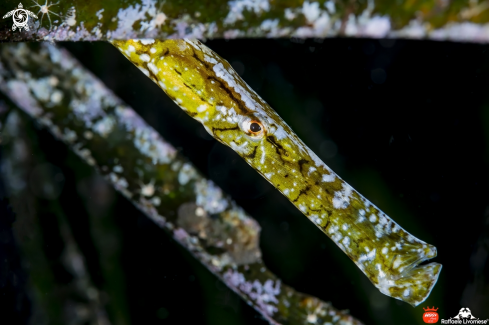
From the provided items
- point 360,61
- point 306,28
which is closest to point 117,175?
point 306,28

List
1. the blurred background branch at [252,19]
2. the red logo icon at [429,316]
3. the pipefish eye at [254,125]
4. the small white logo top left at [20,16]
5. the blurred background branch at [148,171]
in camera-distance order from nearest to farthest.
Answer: the blurred background branch at [252,19]
the small white logo top left at [20,16]
the pipefish eye at [254,125]
the blurred background branch at [148,171]
the red logo icon at [429,316]

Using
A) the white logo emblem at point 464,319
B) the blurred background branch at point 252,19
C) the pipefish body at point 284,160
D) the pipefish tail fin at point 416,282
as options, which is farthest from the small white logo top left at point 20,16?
the white logo emblem at point 464,319

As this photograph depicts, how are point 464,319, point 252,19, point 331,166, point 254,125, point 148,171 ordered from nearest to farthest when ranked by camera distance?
1. point 252,19
2. point 254,125
3. point 148,171
4. point 464,319
5. point 331,166

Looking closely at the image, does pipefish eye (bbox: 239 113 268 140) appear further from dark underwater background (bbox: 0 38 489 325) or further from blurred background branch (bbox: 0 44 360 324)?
dark underwater background (bbox: 0 38 489 325)

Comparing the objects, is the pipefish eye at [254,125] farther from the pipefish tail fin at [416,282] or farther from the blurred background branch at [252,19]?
the pipefish tail fin at [416,282]

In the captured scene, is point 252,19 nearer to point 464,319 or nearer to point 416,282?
point 416,282

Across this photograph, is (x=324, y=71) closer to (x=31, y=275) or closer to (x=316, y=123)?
(x=316, y=123)

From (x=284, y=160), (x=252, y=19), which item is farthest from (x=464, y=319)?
(x=252, y=19)
